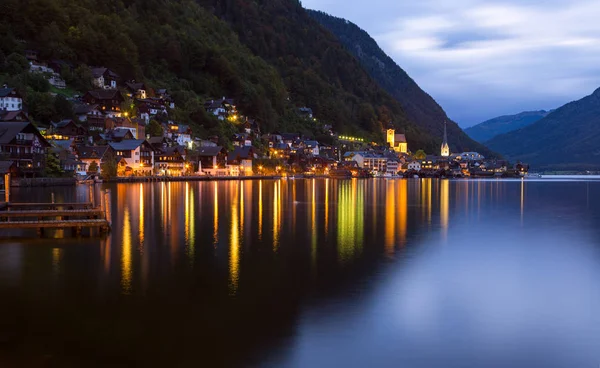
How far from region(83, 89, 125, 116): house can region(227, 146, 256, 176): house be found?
19.3 meters

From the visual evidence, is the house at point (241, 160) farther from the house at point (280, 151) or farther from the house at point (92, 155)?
the house at point (92, 155)

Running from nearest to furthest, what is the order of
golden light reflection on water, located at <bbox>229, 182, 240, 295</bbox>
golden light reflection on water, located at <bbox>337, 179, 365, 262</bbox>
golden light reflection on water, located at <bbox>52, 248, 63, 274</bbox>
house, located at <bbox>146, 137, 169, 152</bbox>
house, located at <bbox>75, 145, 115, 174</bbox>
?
golden light reflection on water, located at <bbox>229, 182, 240, 295</bbox> → golden light reflection on water, located at <bbox>52, 248, 63, 274</bbox> → golden light reflection on water, located at <bbox>337, 179, 365, 262</bbox> → house, located at <bbox>75, 145, 115, 174</bbox> → house, located at <bbox>146, 137, 169, 152</bbox>

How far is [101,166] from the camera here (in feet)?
221

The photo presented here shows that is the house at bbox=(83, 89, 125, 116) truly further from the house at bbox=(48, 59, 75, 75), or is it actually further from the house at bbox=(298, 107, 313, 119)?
the house at bbox=(298, 107, 313, 119)

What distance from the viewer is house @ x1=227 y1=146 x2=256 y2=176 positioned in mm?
89938

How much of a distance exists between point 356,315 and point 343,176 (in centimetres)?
10700

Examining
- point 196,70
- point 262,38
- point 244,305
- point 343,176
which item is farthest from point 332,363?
point 262,38

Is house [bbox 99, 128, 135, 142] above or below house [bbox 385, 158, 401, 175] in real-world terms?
above

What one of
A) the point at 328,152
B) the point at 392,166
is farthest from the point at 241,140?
the point at 392,166

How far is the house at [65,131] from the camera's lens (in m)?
67.4

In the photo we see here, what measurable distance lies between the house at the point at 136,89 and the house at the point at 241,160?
18552 millimetres

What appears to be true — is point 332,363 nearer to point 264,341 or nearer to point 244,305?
point 264,341

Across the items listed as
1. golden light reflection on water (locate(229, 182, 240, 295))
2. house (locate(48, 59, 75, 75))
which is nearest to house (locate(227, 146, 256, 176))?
house (locate(48, 59, 75, 75))

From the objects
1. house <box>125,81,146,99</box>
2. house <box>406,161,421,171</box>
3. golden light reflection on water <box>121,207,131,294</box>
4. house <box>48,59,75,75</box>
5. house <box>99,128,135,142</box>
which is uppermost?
house <box>48,59,75,75</box>
